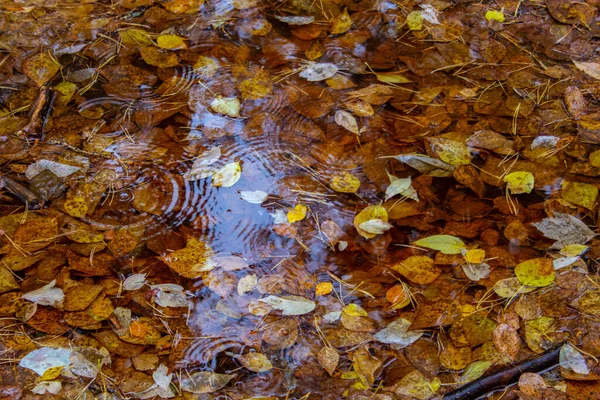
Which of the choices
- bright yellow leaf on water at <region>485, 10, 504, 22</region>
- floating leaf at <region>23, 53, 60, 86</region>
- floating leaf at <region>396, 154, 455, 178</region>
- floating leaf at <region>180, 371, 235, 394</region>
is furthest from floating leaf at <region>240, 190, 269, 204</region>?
bright yellow leaf on water at <region>485, 10, 504, 22</region>

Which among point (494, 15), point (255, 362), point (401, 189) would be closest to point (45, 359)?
point (255, 362)

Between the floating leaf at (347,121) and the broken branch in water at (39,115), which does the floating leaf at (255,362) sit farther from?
the broken branch in water at (39,115)

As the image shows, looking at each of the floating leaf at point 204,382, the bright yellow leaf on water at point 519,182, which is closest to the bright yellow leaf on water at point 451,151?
the bright yellow leaf on water at point 519,182

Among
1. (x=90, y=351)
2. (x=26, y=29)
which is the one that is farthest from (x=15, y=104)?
(x=90, y=351)

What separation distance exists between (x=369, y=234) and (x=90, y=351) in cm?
109

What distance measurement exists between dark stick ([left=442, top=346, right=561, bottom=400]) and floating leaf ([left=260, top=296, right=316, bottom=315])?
541 millimetres

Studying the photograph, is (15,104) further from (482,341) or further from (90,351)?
(482,341)

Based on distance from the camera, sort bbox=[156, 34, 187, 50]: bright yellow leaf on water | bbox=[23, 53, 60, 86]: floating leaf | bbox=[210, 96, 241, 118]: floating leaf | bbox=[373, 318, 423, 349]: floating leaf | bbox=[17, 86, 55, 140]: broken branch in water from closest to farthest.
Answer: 1. bbox=[373, 318, 423, 349]: floating leaf
2. bbox=[17, 86, 55, 140]: broken branch in water
3. bbox=[210, 96, 241, 118]: floating leaf
4. bbox=[23, 53, 60, 86]: floating leaf
5. bbox=[156, 34, 187, 50]: bright yellow leaf on water

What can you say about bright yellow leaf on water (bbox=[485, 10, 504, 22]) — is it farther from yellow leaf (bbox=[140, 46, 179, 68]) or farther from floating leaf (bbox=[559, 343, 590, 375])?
floating leaf (bbox=[559, 343, 590, 375])

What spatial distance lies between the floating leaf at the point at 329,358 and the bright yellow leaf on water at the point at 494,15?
6.67 ft

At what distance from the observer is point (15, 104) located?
2459mm

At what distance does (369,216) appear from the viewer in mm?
2105

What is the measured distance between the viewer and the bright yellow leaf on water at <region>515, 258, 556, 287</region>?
6.25 feet

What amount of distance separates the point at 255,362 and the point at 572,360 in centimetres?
105
